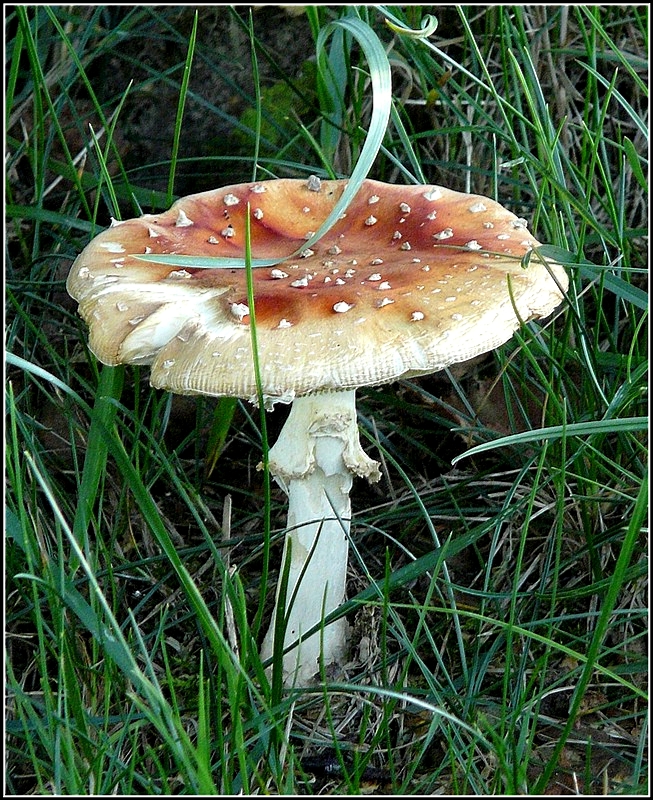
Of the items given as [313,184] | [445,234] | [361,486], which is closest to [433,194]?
[445,234]

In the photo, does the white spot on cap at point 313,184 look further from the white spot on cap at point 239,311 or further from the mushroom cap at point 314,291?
the white spot on cap at point 239,311

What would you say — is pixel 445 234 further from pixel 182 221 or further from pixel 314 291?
pixel 182 221

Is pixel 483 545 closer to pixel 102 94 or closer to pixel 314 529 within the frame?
pixel 314 529

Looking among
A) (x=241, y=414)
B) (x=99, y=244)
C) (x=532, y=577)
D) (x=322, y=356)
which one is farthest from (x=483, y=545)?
(x=99, y=244)

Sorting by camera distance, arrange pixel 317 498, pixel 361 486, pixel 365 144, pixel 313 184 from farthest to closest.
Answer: pixel 361 486 < pixel 313 184 < pixel 317 498 < pixel 365 144

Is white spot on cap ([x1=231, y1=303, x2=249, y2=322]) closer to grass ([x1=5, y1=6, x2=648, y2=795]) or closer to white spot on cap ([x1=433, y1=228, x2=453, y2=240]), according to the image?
grass ([x1=5, y1=6, x2=648, y2=795])

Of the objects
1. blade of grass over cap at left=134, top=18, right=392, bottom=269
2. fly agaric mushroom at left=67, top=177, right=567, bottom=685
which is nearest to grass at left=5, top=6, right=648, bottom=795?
blade of grass over cap at left=134, top=18, right=392, bottom=269
